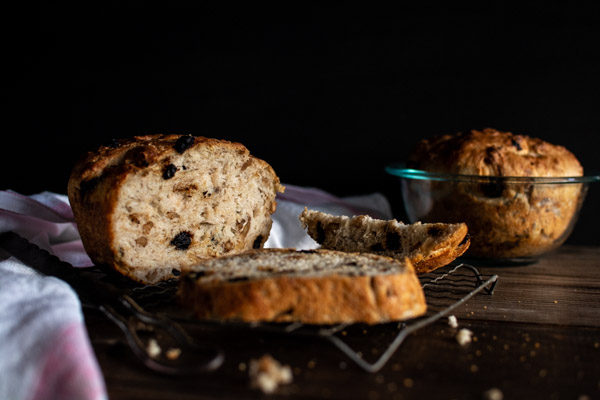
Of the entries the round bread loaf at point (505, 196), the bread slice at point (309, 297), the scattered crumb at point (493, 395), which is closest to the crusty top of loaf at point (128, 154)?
the bread slice at point (309, 297)

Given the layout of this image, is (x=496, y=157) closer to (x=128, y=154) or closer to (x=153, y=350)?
(x=128, y=154)

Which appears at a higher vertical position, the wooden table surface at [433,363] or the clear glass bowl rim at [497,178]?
the clear glass bowl rim at [497,178]

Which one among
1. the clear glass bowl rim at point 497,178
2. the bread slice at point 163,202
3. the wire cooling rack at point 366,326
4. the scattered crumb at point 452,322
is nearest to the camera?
the wire cooling rack at point 366,326

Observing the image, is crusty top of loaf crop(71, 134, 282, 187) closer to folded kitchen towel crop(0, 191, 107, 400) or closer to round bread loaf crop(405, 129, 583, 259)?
folded kitchen towel crop(0, 191, 107, 400)

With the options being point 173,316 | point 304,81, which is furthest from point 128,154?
point 304,81

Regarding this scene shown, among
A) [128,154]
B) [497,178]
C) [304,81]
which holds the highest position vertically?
[304,81]

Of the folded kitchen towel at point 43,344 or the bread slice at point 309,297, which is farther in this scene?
the bread slice at point 309,297

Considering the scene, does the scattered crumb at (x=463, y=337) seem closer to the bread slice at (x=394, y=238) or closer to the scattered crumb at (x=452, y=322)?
the scattered crumb at (x=452, y=322)

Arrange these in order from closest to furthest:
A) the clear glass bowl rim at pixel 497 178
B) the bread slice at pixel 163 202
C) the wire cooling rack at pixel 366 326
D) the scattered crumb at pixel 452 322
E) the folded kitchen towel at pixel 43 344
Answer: the folded kitchen towel at pixel 43 344, the wire cooling rack at pixel 366 326, the scattered crumb at pixel 452 322, the bread slice at pixel 163 202, the clear glass bowl rim at pixel 497 178
